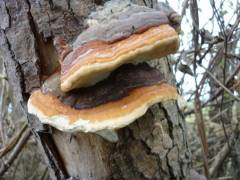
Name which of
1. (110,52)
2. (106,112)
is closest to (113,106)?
(106,112)

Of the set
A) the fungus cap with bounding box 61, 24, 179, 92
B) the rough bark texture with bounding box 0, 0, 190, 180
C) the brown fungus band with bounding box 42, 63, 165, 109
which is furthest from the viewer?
the rough bark texture with bounding box 0, 0, 190, 180

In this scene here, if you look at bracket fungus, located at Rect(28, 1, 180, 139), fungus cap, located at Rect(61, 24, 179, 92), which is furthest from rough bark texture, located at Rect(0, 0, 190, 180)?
fungus cap, located at Rect(61, 24, 179, 92)

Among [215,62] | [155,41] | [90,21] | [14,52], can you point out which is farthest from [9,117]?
[155,41]

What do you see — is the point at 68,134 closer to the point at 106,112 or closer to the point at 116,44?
the point at 106,112

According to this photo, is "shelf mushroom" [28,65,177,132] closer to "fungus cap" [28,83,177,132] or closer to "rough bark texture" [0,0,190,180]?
"fungus cap" [28,83,177,132]

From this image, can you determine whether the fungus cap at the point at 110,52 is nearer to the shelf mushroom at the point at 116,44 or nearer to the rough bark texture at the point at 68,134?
the shelf mushroom at the point at 116,44

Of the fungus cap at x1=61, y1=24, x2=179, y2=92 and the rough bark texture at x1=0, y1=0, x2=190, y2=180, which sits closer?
the fungus cap at x1=61, y1=24, x2=179, y2=92

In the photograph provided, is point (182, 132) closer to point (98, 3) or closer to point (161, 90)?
point (161, 90)
